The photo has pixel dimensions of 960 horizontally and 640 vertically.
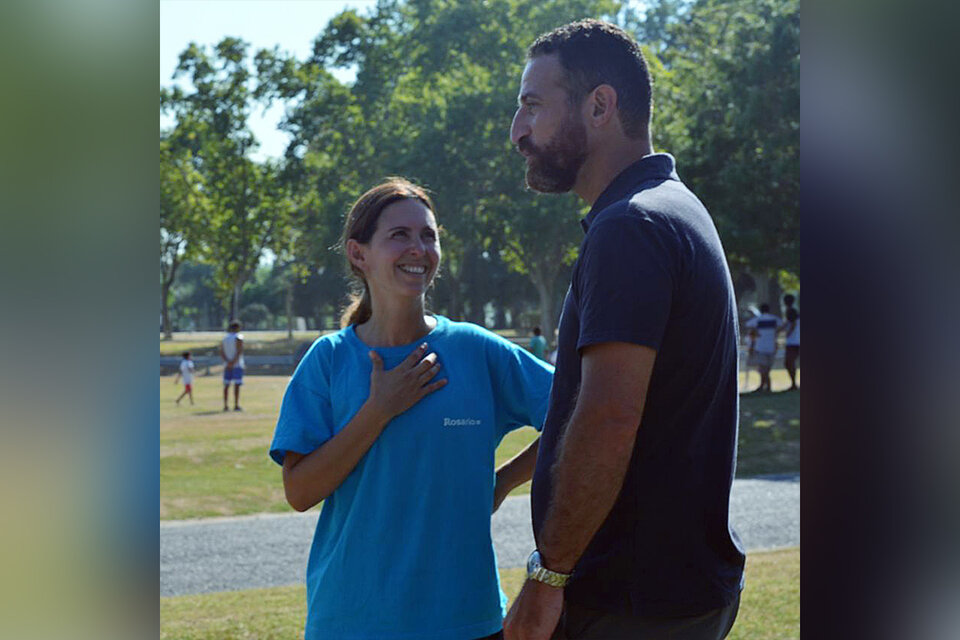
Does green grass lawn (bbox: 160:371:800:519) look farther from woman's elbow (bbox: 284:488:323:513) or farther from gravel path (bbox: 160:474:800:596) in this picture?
woman's elbow (bbox: 284:488:323:513)

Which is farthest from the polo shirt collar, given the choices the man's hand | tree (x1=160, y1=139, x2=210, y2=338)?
tree (x1=160, y1=139, x2=210, y2=338)

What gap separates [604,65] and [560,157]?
8.8 inches

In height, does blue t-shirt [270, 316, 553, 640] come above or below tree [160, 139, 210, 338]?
below

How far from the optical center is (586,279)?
6.98 ft

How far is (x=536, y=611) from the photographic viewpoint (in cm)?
221

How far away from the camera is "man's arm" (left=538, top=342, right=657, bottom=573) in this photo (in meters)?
2.07

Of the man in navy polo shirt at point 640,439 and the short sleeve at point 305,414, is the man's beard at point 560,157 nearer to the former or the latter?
the man in navy polo shirt at point 640,439

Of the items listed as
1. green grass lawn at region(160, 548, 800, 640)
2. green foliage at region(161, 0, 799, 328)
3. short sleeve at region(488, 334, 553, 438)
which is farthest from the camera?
green foliage at region(161, 0, 799, 328)

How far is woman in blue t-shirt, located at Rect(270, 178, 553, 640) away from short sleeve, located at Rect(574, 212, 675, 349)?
73 cm

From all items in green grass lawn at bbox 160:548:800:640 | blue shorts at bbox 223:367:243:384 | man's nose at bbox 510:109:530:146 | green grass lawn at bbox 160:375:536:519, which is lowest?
green grass lawn at bbox 160:375:536:519

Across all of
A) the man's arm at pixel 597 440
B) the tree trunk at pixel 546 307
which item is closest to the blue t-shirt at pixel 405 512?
the man's arm at pixel 597 440
